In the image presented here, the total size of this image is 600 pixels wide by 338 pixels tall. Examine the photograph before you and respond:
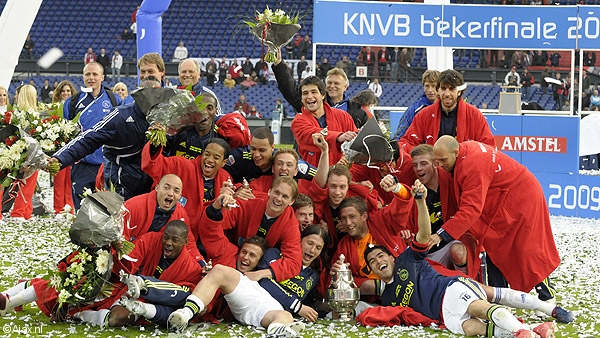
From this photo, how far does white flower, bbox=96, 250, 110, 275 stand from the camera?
5.95m

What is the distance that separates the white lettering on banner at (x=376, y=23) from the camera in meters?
14.0

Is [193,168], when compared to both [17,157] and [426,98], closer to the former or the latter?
[17,157]

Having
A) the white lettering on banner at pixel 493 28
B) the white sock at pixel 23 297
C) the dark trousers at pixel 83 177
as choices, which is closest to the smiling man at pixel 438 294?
the white sock at pixel 23 297

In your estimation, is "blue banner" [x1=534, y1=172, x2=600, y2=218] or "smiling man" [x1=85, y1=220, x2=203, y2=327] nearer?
"smiling man" [x1=85, y1=220, x2=203, y2=327]

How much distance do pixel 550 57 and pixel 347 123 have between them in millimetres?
21524

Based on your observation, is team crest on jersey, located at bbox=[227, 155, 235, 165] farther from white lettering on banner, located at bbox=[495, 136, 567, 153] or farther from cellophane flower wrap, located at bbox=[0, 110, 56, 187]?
white lettering on banner, located at bbox=[495, 136, 567, 153]

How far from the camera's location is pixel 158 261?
6504mm

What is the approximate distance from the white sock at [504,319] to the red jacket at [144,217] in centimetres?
206

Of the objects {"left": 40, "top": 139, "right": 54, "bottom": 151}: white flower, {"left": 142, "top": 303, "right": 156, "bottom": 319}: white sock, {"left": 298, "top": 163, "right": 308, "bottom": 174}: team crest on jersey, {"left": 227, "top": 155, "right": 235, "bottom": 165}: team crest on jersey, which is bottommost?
{"left": 142, "top": 303, "right": 156, "bottom": 319}: white sock

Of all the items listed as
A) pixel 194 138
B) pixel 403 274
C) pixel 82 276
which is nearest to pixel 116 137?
pixel 194 138

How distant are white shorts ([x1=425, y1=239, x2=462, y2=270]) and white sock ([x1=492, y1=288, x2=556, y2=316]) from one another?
525 millimetres

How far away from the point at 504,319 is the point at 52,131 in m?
5.00

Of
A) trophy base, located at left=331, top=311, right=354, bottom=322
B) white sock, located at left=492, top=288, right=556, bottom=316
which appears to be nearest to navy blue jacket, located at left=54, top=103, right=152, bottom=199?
trophy base, located at left=331, top=311, right=354, bottom=322

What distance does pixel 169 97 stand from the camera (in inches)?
268
